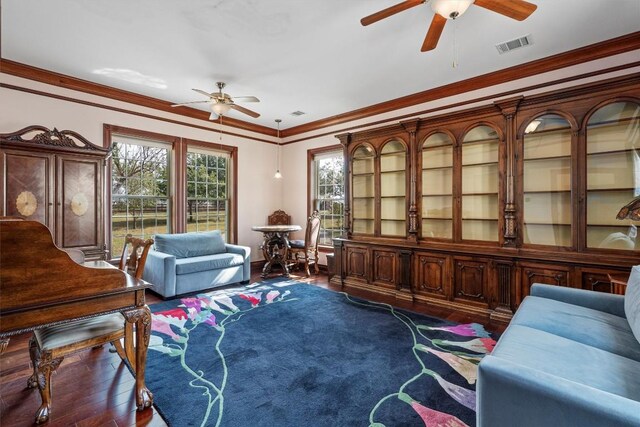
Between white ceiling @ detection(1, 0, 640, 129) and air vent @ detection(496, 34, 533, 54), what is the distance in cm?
7

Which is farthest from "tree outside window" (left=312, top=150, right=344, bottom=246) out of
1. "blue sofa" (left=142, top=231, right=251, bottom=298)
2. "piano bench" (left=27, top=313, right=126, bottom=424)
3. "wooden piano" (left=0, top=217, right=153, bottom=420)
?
"wooden piano" (left=0, top=217, right=153, bottom=420)

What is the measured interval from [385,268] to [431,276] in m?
0.67

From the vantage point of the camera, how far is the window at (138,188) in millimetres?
4535

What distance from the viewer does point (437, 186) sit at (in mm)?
4180

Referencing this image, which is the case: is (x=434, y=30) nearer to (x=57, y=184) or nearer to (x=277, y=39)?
(x=277, y=39)

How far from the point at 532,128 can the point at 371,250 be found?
8.17 feet

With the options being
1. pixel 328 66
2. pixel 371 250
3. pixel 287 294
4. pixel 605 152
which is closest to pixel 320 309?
pixel 287 294

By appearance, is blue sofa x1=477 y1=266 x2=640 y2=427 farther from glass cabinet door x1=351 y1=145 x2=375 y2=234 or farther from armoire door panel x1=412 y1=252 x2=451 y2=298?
glass cabinet door x1=351 y1=145 x2=375 y2=234

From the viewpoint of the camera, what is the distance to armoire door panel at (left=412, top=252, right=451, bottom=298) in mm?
3829

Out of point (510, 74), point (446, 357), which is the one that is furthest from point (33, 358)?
point (510, 74)

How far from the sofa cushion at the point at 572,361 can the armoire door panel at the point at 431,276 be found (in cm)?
198

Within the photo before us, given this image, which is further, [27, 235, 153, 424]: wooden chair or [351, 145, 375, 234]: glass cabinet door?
[351, 145, 375, 234]: glass cabinet door

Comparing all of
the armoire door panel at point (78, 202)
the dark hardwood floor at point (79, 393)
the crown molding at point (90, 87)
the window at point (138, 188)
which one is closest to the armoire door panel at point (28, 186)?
the armoire door panel at point (78, 202)

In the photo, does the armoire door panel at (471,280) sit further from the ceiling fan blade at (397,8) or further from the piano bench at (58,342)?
the piano bench at (58,342)
